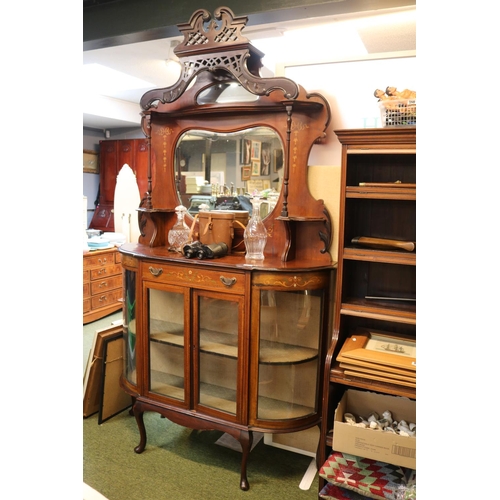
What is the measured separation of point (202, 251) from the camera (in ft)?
6.95

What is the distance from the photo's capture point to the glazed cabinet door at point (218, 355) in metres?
2.07

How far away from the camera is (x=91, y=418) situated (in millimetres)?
2721

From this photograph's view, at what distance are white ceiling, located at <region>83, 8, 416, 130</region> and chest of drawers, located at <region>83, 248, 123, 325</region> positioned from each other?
180cm

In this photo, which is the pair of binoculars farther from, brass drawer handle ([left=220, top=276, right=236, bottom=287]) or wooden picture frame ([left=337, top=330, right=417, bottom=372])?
wooden picture frame ([left=337, top=330, right=417, bottom=372])

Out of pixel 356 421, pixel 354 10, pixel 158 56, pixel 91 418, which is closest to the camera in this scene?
pixel 356 421

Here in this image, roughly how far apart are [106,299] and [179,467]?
2.74 meters

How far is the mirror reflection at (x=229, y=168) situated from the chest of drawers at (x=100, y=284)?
220 centimetres

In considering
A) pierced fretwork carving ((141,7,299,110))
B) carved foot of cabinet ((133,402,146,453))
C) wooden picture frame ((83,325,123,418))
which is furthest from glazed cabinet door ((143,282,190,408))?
pierced fretwork carving ((141,7,299,110))

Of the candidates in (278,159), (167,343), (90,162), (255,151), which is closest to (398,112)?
(278,159)

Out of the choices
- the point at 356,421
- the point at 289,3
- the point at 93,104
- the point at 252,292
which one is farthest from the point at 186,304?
the point at 93,104

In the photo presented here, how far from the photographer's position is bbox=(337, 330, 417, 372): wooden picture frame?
68.9 inches

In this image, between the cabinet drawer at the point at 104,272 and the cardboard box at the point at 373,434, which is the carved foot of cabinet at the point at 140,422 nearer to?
the cardboard box at the point at 373,434
